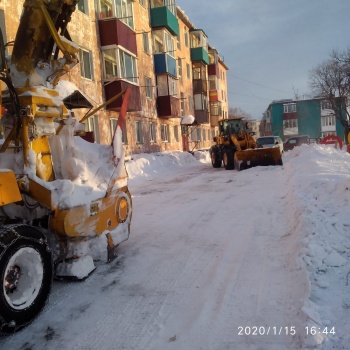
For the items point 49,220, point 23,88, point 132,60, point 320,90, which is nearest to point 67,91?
point 23,88

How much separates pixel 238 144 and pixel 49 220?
13.7 meters

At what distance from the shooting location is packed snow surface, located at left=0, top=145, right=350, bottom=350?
3.02 metres

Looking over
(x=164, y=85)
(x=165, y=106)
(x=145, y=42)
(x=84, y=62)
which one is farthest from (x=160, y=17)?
(x=84, y=62)

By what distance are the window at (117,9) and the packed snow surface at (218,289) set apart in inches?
576

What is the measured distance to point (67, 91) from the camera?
4.91 m

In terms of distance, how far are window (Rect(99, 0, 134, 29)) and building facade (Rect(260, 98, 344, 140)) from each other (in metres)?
53.6

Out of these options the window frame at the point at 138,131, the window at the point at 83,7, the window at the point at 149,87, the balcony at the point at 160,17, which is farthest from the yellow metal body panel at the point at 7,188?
the balcony at the point at 160,17

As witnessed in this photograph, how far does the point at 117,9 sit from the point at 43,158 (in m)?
16.6

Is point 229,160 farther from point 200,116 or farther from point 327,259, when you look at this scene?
point 200,116

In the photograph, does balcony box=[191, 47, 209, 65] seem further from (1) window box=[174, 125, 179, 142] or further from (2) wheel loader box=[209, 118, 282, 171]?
(2) wheel loader box=[209, 118, 282, 171]

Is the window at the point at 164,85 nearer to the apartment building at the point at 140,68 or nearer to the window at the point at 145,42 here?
the apartment building at the point at 140,68

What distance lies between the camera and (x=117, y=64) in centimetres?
1773

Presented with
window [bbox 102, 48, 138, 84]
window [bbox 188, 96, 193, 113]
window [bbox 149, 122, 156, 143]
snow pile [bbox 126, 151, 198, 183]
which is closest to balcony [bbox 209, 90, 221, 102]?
window [bbox 188, 96, 193, 113]

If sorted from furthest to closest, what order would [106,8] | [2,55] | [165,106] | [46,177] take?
[165,106] < [106,8] < [46,177] < [2,55]
